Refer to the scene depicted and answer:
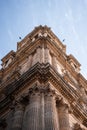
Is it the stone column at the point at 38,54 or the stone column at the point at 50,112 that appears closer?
the stone column at the point at 50,112

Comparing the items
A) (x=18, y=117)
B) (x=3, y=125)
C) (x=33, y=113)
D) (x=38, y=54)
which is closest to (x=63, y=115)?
(x=33, y=113)

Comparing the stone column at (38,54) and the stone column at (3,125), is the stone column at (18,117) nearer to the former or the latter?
the stone column at (3,125)

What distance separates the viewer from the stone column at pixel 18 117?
69.3ft

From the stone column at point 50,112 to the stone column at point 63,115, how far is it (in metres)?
1.16

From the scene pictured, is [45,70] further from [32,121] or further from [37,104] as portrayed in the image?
[32,121]

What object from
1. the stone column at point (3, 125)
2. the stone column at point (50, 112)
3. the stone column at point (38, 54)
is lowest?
the stone column at point (50, 112)

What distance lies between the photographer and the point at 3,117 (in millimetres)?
25609

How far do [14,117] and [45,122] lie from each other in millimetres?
3937

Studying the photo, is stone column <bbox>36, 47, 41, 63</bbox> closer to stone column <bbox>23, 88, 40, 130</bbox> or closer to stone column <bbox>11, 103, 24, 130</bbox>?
stone column <bbox>23, 88, 40, 130</bbox>

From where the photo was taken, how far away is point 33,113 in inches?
800

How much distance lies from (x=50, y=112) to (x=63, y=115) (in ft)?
8.71

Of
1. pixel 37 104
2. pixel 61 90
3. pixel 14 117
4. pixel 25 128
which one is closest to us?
pixel 25 128

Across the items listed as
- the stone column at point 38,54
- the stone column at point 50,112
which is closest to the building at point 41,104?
the stone column at point 50,112

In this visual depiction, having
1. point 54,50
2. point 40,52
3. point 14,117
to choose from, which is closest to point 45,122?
point 14,117
